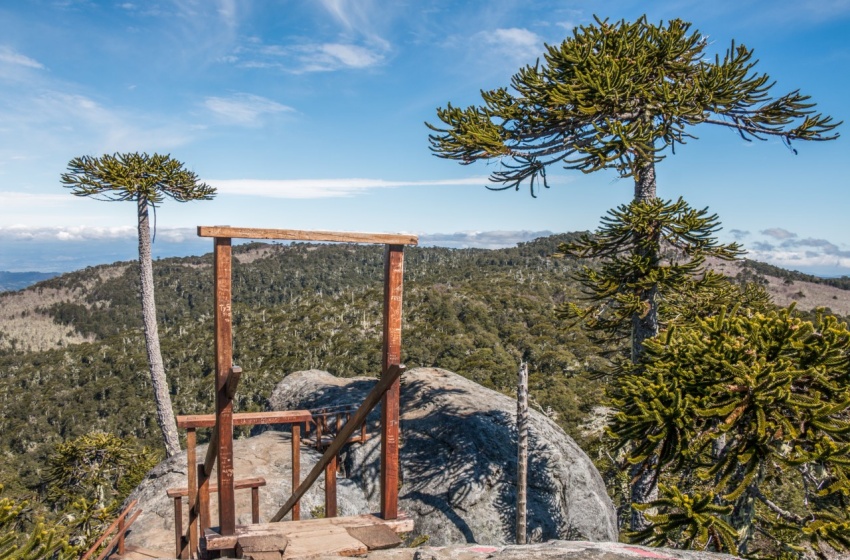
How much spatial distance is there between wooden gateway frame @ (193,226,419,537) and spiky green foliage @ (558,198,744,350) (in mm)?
6204

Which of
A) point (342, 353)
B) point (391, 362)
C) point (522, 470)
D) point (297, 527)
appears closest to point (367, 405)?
point (391, 362)

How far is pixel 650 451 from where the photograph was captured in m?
5.74

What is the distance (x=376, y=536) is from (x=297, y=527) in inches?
29.1

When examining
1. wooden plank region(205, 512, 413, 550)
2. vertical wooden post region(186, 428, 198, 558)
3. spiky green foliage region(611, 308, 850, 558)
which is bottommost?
vertical wooden post region(186, 428, 198, 558)

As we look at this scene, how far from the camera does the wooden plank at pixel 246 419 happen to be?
6371 mm

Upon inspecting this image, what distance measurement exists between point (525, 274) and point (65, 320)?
497 ft

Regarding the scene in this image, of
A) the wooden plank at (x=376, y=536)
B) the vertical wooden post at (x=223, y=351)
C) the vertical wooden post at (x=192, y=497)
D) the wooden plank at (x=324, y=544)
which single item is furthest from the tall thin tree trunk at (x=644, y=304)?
the vertical wooden post at (x=223, y=351)

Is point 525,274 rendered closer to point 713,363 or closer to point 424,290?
point 424,290

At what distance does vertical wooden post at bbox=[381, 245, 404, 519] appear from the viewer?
4.29m

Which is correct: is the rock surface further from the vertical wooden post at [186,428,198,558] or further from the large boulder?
the vertical wooden post at [186,428,198,558]

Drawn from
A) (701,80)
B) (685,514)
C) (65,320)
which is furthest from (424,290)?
(65,320)

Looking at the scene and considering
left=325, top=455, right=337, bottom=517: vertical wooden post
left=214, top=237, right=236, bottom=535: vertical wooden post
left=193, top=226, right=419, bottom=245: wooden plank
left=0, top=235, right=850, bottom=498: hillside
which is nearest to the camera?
left=214, top=237, right=236, bottom=535: vertical wooden post

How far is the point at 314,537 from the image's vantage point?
4.50 metres

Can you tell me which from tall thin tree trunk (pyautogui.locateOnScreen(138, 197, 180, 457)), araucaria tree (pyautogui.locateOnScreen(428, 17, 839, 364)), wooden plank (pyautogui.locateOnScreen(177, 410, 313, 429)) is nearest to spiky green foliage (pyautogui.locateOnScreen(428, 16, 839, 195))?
araucaria tree (pyautogui.locateOnScreen(428, 17, 839, 364))
